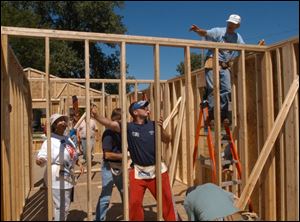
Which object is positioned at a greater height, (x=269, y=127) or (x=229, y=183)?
(x=269, y=127)

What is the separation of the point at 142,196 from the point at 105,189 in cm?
64

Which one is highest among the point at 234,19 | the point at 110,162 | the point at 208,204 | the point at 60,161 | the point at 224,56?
the point at 234,19

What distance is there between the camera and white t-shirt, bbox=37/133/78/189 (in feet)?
13.7

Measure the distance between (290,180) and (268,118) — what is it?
87 centimetres

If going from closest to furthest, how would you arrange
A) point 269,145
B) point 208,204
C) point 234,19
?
point 208,204
point 269,145
point 234,19

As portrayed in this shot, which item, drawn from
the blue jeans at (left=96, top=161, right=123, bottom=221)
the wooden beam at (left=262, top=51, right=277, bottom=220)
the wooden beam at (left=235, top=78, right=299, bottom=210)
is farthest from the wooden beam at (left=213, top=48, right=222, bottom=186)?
the blue jeans at (left=96, top=161, right=123, bottom=221)

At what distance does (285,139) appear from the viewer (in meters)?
4.59

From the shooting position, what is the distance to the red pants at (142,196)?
438 cm

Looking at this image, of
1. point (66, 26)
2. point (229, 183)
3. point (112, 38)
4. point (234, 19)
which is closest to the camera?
point (112, 38)

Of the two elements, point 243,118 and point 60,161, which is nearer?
point 60,161

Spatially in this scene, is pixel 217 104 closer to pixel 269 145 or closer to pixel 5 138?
pixel 269 145

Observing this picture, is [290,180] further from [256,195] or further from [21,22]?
[21,22]

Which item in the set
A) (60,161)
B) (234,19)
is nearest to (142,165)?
(60,161)

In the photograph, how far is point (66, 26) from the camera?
30188mm
